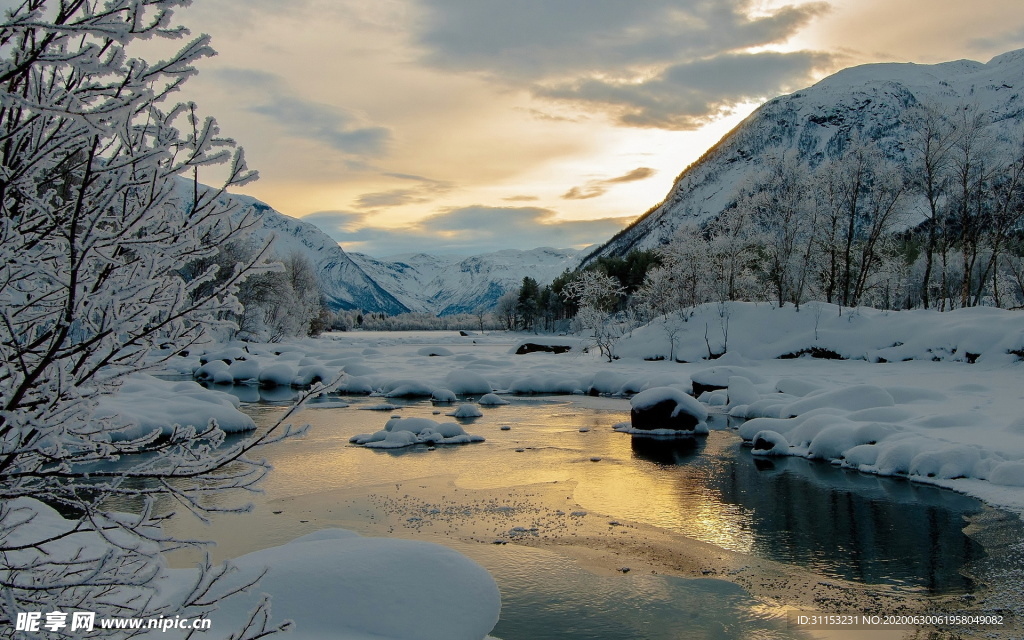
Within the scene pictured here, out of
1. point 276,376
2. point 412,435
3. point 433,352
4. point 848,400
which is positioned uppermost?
point 848,400

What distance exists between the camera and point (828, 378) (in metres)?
29.5

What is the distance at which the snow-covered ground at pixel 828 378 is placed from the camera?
15.7 m

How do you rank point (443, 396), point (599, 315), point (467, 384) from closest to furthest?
point (443, 396)
point (467, 384)
point (599, 315)

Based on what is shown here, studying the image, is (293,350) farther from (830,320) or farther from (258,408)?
(830,320)

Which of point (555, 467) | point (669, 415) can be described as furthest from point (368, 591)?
point (669, 415)

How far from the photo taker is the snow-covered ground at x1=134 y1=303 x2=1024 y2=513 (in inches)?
618

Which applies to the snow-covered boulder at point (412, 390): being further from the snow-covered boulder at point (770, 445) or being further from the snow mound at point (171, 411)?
the snow-covered boulder at point (770, 445)

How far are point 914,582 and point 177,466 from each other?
398 inches

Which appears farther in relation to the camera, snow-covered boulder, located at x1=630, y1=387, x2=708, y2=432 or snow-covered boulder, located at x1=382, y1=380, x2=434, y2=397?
snow-covered boulder, located at x1=382, y1=380, x2=434, y2=397

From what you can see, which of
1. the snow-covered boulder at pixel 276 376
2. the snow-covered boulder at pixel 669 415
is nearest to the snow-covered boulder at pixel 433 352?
the snow-covered boulder at pixel 276 376

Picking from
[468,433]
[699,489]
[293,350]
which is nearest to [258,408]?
[468,433]

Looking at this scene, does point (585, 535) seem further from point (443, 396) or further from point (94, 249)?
point (443, 396)

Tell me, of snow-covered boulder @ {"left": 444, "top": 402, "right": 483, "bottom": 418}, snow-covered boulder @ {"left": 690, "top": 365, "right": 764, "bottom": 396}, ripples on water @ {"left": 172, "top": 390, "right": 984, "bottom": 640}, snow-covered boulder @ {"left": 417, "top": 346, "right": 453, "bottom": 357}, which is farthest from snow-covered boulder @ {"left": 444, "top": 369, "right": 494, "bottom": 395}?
snow-covered boulder @ {"left": 417, "top": 346, "right": 453, "bottom": 357}

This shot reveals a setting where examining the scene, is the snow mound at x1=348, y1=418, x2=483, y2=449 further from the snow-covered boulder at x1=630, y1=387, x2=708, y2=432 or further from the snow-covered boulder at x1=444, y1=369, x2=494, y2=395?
the snow-covered boulder at x1=444, y1=369, x2=494, y2=395
